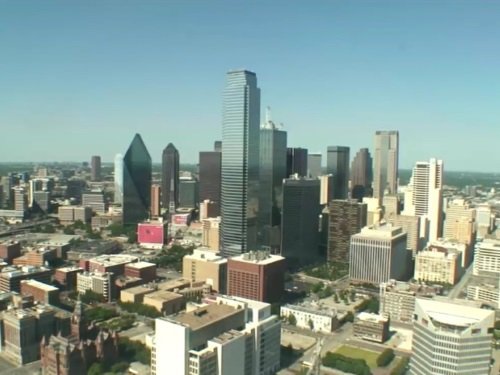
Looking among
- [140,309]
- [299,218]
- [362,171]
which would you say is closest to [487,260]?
[299,218]

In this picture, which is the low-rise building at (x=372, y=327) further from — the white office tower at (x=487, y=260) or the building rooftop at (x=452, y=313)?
the white office tower at (x=487, y=260)

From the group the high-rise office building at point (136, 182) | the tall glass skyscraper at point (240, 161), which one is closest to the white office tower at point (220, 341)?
the tall glass skyscraper at point (240, 161)

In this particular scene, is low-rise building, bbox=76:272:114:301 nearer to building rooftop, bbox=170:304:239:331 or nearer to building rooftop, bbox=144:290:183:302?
building rooftop, bbox=144:290:183:302

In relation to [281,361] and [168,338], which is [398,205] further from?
[168,338]

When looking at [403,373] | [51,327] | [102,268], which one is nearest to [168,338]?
[51,327]

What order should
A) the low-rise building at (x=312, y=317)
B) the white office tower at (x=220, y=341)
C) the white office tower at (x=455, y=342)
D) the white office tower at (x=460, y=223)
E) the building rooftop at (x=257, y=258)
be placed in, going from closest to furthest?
1. the white office tower at (x=455, y=342)
2. the white office tower at (x=220, y=341)
3. the low-rise building at (x=312, y=317)
4. the building rooftop at (x=257, y=258)
5. the white office tower at (x=460, y=223)

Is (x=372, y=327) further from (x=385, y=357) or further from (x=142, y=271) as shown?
(x=142, y=271)
